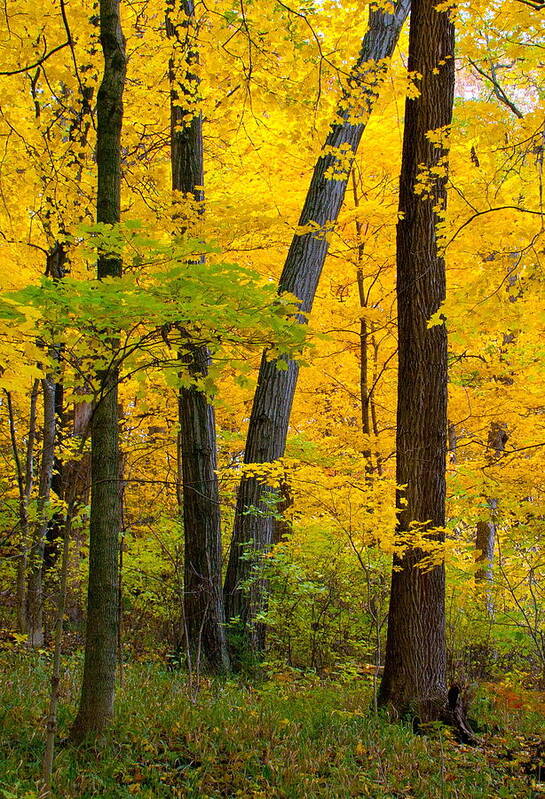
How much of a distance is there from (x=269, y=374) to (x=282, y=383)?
0.60 feet

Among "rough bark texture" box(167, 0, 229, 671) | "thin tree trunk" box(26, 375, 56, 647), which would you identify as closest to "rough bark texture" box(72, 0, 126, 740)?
"rough bark texture" box(167, 0, 229, 671)

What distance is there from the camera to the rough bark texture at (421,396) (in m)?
5.55

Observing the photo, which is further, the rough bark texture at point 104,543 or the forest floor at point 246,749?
the rough bark texture at point 104,543

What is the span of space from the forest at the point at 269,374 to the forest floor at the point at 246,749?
0.03 m

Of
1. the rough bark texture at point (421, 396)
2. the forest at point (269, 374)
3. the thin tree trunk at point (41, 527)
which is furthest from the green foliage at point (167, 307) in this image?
the thin tree trunk at point (41, 527)

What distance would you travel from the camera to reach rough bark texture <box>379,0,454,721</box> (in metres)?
5.55

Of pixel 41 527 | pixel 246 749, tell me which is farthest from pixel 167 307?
pixel 41 527

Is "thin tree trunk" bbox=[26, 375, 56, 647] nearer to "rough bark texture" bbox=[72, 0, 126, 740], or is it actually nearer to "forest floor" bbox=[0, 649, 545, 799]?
"forest floor" bbox=[0, 649, 545, 799]

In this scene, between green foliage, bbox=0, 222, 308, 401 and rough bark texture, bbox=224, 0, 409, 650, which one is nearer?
green foliage, bbox=0, 222, 308, 401

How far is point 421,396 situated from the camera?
19.5ft

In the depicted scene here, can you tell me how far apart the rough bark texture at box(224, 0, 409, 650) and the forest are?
33 mm

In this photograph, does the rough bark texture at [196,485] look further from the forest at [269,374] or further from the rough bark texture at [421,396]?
the rough bark texture at [421,396]

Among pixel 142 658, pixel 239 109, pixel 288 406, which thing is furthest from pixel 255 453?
pixel 239 109

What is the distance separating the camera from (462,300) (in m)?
4.81
